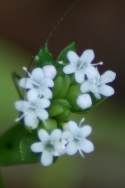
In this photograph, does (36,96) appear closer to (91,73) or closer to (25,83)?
(25,83)

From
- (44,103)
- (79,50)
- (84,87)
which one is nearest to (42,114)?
(44,103)

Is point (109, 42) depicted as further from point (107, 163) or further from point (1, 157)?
point (1, 157)

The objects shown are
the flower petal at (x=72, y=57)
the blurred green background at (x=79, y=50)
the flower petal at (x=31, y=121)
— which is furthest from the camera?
the blurred green background at (x=79, y=50)

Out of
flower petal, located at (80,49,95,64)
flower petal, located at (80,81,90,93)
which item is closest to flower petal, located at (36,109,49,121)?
flower petal, located at (80,81,90,93)

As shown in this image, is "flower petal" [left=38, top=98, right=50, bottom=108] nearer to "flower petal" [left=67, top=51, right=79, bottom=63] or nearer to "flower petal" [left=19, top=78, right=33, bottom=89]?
"flower petal" [left=19, top=78, right=33, bottom=89]

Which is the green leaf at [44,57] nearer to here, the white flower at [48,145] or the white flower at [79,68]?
the white flower at [79,68]

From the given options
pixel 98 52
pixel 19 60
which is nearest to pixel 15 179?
pixel 19 60

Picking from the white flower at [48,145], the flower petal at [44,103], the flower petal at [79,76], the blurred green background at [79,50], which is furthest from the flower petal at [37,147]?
the blurred green background at [79,50]

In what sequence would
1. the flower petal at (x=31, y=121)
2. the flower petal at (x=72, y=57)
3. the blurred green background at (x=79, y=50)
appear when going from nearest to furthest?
the flower petal at (x=31, y=121) < the flower petal at (x=72, y=57) < the blurred green background at (x=79, y=50)

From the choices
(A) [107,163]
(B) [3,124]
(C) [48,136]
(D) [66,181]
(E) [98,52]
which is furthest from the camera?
(E) [98,52]
